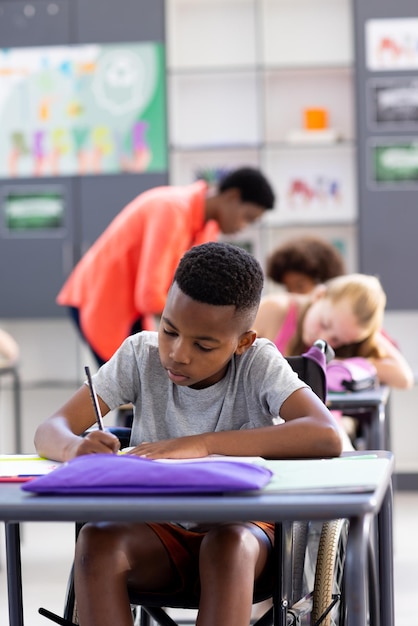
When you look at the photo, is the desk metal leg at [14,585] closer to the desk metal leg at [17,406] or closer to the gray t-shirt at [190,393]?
the gray t-shirt at [190,393]

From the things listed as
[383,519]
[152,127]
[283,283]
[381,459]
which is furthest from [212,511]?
[152,127]

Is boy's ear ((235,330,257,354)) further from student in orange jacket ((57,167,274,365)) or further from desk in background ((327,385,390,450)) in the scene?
student in orange jacket ((57,167,274,365))

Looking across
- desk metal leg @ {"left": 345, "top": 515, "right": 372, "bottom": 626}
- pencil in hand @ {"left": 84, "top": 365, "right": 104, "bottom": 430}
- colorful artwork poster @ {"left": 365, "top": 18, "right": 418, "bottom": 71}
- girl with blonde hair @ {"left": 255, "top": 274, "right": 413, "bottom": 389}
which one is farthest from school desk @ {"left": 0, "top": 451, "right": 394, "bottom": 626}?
colorful artwork poster @ {"left": 365, "top": 18, "right": 418, "bottom": 71}

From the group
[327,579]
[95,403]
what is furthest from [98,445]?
[327,579]

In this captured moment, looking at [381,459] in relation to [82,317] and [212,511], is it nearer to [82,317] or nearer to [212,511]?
[212,511]

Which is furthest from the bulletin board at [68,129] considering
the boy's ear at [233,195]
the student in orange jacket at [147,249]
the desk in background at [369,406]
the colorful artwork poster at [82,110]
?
the desk in background at [369,406]

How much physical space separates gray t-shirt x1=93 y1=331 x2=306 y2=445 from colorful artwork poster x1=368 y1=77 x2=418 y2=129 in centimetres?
327

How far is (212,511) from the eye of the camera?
1.22 m

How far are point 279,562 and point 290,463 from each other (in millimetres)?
206

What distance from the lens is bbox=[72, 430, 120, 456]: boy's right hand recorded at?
1497 millimetres

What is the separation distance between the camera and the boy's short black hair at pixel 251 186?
3891 mm

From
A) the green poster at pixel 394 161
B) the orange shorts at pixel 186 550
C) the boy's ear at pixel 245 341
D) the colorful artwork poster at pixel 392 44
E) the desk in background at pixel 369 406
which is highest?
the colorful artwork poster at pixel 392 44

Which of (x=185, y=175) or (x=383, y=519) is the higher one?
(x=185, y=175)

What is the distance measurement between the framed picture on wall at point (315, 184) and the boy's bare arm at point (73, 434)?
3347mm
